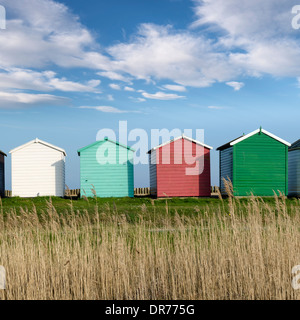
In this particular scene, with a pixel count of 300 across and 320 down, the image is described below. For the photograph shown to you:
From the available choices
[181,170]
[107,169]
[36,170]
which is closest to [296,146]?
[181,170]

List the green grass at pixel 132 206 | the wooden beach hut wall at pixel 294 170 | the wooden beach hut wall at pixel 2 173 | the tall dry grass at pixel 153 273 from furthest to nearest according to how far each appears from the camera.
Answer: the wooden beach hut wall at pixel 2 173 < the wooden beach hut wall at pixel 294 170 < the green grass at pixel 132 206 < the tall dry grass at pixel 153 273

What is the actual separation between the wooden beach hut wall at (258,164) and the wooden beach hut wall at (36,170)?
10319 mm

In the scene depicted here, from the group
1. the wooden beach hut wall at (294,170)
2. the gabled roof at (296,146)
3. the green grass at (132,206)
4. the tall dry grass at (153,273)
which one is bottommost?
the tall dry grass at (153,273)

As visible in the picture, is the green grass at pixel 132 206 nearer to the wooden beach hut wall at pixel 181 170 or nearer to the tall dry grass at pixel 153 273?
the wooden beach hut wall at pixel 181 170

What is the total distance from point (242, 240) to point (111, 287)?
2488mm

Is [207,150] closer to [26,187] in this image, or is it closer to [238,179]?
[238,179]

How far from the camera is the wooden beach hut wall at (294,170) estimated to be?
24614 millimetres

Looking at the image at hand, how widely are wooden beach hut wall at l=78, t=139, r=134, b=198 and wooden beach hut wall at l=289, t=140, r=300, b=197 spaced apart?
10.9 m

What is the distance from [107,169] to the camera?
22656 millimetres

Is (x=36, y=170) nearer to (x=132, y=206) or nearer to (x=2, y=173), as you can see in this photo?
(x=2, y=173)

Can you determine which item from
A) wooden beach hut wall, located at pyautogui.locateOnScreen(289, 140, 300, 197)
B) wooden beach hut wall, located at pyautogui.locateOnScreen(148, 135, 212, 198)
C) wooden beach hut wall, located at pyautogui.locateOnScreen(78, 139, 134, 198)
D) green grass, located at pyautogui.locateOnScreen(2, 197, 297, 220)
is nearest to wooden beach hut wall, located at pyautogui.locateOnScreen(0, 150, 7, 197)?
green grass, located at pyautogui.locateOnScreen(2, 197, 297, 220)

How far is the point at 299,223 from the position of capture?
8.56m

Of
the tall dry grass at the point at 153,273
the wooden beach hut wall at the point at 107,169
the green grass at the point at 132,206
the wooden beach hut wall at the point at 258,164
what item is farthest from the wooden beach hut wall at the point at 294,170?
the tall dry grass at the point at 153,273
